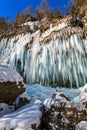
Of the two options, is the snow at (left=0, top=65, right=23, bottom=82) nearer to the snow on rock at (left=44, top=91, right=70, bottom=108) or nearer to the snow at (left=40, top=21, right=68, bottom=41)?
the snow on rock at (left=44, top=91, right=70, bottom=108)

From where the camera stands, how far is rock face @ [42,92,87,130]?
495 cm

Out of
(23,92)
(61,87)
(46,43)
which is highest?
(46,43)

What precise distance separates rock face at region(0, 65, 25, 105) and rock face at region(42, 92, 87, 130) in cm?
119

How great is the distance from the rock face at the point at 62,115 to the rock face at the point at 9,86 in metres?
1.19

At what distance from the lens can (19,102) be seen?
6027 millimetres

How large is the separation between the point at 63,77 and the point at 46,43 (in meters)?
2.43

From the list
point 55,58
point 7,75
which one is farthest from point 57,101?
point 55,58

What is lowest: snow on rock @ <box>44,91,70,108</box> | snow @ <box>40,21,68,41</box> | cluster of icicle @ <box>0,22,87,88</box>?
snow on rock @ <box>44,91,70,108</box>

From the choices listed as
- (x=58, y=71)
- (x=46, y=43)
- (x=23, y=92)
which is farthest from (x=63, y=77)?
(x=23, y=92)

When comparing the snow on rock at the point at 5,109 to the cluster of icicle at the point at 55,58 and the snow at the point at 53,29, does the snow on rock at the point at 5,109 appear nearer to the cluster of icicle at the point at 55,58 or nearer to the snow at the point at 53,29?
the cluster of icicle at the point at 55,58

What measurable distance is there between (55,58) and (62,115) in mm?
9227

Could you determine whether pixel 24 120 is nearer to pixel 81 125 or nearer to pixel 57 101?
pixel 57 101

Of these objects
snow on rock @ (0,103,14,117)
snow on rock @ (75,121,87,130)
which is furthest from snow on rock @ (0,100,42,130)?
snow on rock @ (75,121,87,130)

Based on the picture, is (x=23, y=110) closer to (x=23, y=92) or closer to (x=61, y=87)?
(x=23, y=92)
